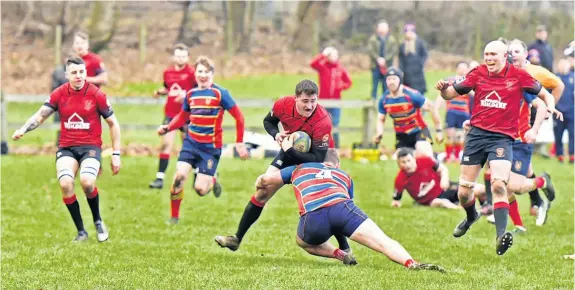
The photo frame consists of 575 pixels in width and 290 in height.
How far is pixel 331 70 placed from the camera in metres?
20.2

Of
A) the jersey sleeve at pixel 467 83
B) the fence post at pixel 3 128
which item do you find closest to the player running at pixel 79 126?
the jersey sleeve at pixel 467 83

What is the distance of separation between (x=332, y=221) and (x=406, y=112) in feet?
18.1

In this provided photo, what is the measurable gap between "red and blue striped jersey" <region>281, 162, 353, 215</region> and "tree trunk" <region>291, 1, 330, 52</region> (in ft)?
77.0

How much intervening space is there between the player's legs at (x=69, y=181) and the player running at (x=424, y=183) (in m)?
4.88

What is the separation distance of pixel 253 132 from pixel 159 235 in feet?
29.6

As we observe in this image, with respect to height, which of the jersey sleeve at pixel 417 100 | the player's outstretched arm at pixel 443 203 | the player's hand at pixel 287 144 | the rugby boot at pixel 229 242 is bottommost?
the player's outstretched arm at pixel 443 203

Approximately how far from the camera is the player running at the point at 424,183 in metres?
13.8

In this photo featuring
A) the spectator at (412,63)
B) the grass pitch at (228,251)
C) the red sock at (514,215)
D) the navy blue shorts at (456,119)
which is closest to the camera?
the grass pitch at (228,251)

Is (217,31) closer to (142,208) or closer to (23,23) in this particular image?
(23,23)

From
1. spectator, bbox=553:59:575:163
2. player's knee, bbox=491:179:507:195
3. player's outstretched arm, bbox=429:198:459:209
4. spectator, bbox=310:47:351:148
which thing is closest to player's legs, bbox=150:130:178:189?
player's outstretched arm, bbox=429:198:459:209

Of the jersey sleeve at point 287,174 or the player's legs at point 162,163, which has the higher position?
the jersey sleeve at point 287,174

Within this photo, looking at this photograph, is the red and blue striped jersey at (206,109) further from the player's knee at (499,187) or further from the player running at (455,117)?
the player running at (455,117)

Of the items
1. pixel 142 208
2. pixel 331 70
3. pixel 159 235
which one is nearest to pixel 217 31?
pixel 331 70

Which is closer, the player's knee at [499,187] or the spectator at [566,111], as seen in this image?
the player's knee at [499,187]
